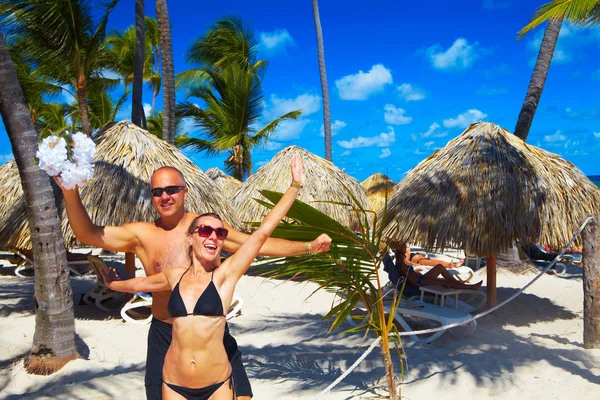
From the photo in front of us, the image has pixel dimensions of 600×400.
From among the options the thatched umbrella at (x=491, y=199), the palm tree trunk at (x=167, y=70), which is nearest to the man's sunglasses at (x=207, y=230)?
the thatched umbrella at (x=491, y=199)

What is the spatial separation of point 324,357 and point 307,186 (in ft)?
21.5

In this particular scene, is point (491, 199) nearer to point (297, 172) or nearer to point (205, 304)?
point (297, 172)

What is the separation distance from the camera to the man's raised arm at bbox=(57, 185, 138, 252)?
181cm

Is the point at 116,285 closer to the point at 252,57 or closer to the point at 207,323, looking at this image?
the point at 207,323

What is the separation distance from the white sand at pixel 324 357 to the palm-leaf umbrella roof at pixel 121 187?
1.36m

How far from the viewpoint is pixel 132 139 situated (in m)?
7.34

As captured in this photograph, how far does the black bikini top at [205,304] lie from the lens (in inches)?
73.5

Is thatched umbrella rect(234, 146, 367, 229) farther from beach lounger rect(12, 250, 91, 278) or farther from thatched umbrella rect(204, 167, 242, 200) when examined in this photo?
thatched umbrella rect(204, 167, 242, 200)

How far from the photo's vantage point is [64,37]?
8570mm

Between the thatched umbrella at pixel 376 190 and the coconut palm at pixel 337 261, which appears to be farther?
the thatched umbrella at pixel 376 190

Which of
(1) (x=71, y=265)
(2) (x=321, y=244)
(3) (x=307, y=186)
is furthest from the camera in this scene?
(3) (x=307, y=186)

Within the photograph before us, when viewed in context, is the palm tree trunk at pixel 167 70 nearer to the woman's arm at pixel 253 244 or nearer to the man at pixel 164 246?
the man at pixel 164 246

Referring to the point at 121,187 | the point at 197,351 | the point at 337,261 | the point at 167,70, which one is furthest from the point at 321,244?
the point at 167,70

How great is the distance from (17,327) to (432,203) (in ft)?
19.2
